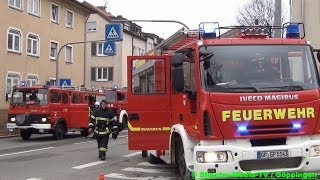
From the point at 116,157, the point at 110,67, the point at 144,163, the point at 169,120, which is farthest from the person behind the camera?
the point at 110,67

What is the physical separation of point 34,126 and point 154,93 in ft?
43.9

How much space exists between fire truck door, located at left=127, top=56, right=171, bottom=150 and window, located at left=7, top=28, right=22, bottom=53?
2200 cm

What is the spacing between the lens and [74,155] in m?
15.9

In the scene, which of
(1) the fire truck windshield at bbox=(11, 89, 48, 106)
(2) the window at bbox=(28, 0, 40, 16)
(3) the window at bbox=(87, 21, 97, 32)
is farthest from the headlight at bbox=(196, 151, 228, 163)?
(3) the window at bbox=(87, 21, 97, 32)

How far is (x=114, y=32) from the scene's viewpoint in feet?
91.2

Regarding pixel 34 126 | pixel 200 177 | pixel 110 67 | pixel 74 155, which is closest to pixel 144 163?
pixel 74 155

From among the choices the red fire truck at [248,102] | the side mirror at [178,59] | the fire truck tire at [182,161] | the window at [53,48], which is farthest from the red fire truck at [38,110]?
the side mirror at [178,59]

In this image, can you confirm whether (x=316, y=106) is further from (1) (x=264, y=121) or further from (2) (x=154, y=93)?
(2) (x=154, y=93)

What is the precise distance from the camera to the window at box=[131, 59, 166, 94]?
415 inches

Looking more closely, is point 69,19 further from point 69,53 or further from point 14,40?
point 14,40

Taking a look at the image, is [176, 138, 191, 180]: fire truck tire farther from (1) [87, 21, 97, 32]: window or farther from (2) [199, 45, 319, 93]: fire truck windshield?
(1) [87, 21, 97, 32]: window

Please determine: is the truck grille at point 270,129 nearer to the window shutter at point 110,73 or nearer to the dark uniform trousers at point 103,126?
the dark uniform trousers at point 103,126

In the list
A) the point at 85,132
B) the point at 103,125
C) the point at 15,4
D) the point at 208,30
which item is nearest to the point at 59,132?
the point at 85,132

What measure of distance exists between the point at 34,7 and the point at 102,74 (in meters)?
24.8
